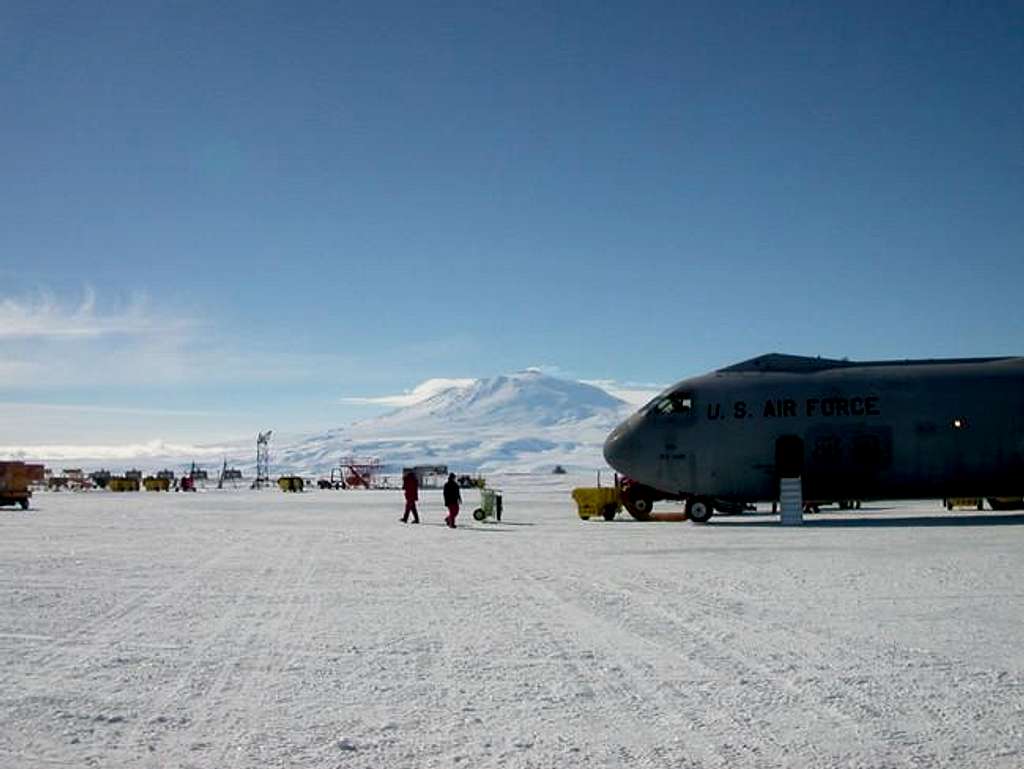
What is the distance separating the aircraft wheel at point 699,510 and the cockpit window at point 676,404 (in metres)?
2.90

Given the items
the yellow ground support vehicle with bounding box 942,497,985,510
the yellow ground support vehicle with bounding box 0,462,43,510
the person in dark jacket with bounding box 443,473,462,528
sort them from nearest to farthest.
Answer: the person in dark jacket with bounding box 443,473,462,528
the yellow ground support vehicle with bounding box 942,497,985,510
the yellow ground support vehicle with bounding box 0,462,43,510

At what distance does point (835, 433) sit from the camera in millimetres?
31547

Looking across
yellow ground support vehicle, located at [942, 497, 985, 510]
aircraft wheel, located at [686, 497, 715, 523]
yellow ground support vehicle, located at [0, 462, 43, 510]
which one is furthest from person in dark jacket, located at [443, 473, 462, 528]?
yellow ground support vehicle, located at [0, 462, 43, 510]

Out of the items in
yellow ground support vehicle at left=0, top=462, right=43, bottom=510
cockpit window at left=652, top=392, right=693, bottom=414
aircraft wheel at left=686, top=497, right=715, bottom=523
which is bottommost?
aircraft wheel at left=686, top=497, right=715, bottom=523

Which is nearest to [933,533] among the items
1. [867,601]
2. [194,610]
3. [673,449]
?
[673,449]

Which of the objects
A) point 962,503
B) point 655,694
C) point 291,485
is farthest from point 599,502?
point 291,485

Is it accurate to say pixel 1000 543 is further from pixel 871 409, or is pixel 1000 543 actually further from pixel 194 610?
pixel 194 610

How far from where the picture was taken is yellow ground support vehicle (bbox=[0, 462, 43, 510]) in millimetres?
48719

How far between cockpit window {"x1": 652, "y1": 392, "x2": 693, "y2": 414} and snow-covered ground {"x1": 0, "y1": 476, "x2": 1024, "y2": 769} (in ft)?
45.6

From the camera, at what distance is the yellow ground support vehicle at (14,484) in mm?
48719

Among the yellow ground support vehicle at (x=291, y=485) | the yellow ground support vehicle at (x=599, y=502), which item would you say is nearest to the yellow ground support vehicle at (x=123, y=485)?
the yellow ground support vehicle at (x=291, y=485)

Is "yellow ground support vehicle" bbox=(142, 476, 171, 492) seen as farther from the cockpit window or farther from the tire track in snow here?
the tire track in snow

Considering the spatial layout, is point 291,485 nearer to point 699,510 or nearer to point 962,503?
point 962,503

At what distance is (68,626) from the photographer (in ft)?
36.8
